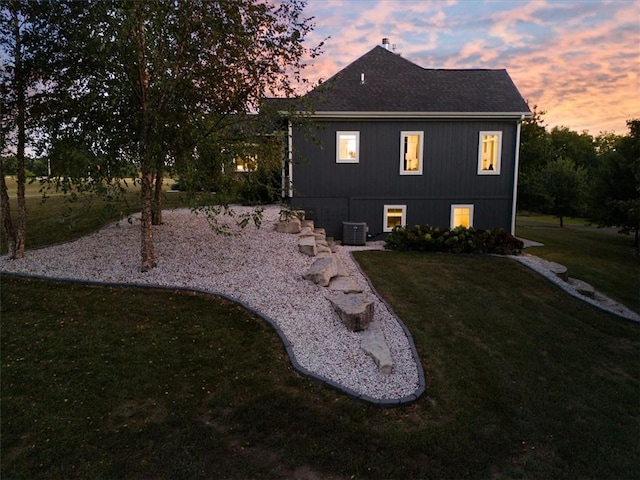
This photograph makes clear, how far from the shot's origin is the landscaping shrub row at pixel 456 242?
13.2 metres

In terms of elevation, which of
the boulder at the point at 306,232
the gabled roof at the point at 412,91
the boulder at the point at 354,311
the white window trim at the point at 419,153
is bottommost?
the boulder at the point at 354,311

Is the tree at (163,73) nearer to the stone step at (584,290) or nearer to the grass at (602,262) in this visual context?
the stone step at (584,290)

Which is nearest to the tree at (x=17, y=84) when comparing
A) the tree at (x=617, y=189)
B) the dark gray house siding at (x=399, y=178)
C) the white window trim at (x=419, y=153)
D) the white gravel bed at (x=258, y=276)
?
the white gravel bed at (x=258, y=276)

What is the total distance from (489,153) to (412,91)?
394cm

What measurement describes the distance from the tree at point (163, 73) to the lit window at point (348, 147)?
681 centimetres

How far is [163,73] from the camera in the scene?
732cm

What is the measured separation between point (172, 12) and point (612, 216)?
2219cm

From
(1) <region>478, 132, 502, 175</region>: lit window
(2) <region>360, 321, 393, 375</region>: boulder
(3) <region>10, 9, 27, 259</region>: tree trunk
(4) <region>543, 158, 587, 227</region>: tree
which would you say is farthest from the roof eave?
(4) <region>543, 158, 587, 227</region>: tree

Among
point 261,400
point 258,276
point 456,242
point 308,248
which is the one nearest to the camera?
point 261,400

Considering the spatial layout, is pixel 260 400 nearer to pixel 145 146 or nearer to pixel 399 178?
pixel 145 146

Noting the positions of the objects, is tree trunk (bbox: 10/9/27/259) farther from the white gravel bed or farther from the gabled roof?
the gabled roof

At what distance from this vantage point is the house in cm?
1502

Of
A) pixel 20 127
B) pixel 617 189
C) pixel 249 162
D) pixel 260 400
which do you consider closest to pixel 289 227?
pixel 249 162

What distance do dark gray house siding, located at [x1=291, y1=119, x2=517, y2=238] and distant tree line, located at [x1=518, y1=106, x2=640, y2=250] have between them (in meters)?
4.23
